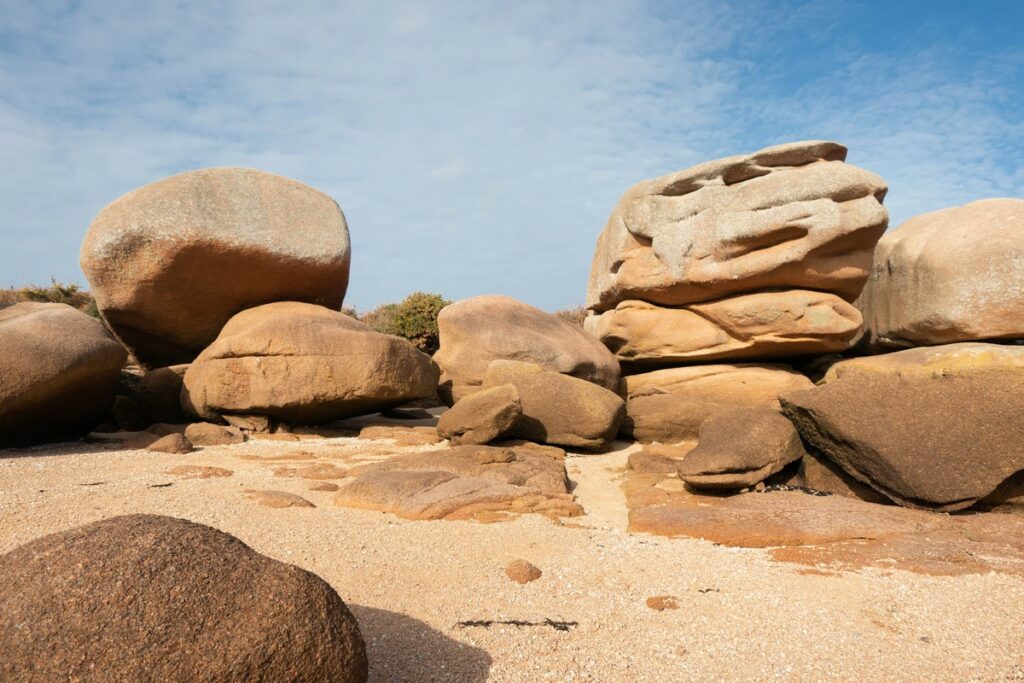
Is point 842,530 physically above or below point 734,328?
below

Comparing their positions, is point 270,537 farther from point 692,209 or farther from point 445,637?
point 692,209

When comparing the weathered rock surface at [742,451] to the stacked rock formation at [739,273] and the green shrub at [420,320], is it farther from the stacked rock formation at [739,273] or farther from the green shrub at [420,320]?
the green shrub at [420,320]

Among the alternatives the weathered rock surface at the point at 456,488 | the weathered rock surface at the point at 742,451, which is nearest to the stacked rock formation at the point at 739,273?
the weathered rock surface at the point at 742,451

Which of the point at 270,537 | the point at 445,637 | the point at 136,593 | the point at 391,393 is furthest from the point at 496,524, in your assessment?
the point at 391,393

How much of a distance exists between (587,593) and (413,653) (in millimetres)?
1166

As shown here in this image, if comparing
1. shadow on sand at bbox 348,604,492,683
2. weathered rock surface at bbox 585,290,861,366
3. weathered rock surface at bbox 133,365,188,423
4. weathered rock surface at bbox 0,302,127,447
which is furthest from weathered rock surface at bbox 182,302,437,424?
shadow on sand at bbox 348,604,492,683

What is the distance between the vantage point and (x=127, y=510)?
4762 millimetres

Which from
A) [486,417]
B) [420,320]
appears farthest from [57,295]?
[486,417]

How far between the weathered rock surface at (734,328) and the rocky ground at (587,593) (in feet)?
12.2

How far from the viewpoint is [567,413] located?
27.1 feet

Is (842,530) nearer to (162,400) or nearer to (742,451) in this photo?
(742,451)

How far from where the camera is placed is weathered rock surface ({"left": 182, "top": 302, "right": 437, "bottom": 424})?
8547 millimetres

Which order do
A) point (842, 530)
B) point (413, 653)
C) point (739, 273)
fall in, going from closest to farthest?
point (413, 653), point (842, 530), point (739, 273)

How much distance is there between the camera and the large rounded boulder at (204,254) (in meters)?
8.92
